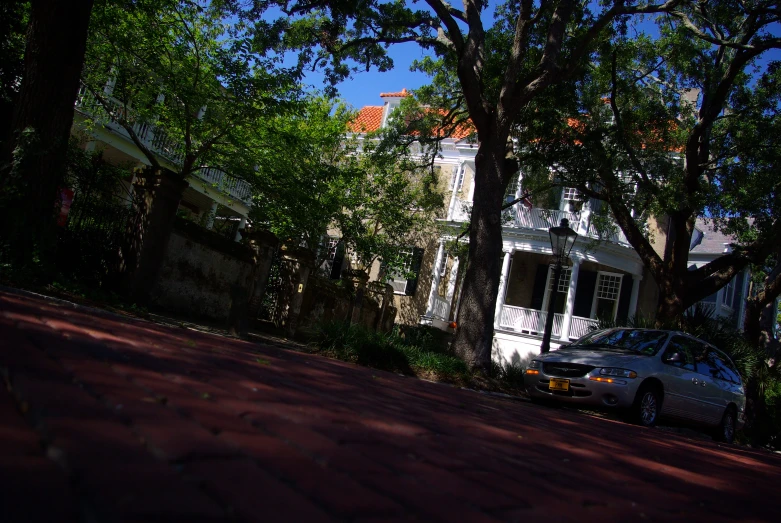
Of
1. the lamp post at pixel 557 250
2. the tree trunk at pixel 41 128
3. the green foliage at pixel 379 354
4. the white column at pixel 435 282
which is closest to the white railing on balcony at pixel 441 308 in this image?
→ the white column at pixel 435 282

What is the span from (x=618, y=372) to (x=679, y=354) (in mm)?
1444

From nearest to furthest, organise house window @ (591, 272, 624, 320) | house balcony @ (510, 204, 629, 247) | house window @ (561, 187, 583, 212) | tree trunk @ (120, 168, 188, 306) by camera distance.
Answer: tree trunk @ (120, 168, 188, 306), house balcony @ (510, 204, 629, 247), house window @ (561, 187, 583, 212), house window @ (591, 272, 624, 320)

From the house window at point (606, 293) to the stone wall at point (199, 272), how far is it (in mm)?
14881

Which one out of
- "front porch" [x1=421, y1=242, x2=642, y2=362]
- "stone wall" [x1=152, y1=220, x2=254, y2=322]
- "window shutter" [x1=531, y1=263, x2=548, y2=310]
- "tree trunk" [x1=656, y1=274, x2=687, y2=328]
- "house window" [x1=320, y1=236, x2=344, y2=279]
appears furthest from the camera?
"house window" [x1=320, y1=236, x2=344, y2=279]

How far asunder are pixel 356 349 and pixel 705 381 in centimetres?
606

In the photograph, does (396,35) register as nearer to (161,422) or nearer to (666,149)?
(666,149)

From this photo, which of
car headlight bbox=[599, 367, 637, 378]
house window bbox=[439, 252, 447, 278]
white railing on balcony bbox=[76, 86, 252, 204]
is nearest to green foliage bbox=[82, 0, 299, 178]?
white railing on balcony bbox=[76, 86, 252, 204]

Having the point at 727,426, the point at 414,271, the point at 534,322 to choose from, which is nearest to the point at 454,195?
the point at 414,271

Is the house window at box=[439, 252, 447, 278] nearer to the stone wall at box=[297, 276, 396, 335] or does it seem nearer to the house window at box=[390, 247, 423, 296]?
the house window at box=[390, 247, 423, 296]

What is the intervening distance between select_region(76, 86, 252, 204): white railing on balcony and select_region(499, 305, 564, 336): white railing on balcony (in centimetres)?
1032

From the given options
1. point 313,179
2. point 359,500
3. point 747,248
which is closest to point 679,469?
point 359,500

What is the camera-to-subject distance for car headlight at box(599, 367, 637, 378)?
8.84 meters

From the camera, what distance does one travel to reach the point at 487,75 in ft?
48.9

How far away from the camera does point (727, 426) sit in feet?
34.2
